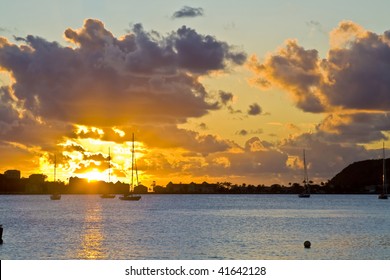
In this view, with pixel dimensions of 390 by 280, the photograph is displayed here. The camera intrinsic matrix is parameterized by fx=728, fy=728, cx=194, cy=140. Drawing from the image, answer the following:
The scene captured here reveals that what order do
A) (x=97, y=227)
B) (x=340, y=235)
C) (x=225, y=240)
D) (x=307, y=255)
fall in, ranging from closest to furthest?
(x=307, y=255)
(x=225, y=240)
(x=340, y=235)
(x=97, y=227)

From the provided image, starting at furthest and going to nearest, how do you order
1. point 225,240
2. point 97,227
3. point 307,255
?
point 97,227 < point 225,240 < point 307,255

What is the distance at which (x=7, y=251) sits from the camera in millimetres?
83062

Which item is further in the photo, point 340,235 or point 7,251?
point 340,235
